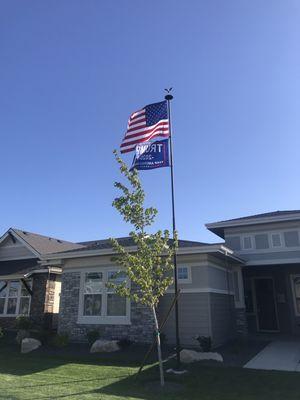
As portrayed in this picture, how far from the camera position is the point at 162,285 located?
9.37m

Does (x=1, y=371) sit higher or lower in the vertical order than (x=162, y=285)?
lower

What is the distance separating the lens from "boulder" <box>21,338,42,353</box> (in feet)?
45.1

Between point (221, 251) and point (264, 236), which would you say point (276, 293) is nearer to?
point (264, 236)

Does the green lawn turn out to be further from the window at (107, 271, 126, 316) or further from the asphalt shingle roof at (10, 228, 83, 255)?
the asphalt shingle roof at (10, 228, 83, 255)

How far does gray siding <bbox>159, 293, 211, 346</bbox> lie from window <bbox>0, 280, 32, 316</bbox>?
352 inches

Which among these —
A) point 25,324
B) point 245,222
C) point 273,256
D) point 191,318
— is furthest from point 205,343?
point 25,324

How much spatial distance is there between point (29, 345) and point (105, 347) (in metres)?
3.03

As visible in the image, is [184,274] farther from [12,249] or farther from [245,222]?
[12,249]

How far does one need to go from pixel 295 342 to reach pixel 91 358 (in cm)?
830

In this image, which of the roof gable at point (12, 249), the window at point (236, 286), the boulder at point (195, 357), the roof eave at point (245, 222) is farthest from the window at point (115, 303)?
the roof gable at point (12, 249)

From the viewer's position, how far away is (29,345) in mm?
13891

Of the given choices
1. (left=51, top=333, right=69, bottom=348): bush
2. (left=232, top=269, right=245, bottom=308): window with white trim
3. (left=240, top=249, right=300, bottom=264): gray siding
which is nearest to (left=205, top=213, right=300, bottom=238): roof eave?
(left=240, top=249, right=300, bottom=264): gray siding

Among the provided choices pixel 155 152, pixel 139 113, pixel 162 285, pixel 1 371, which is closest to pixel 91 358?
pixel 1 371

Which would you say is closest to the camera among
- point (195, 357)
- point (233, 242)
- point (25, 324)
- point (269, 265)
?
point (195, 357)
